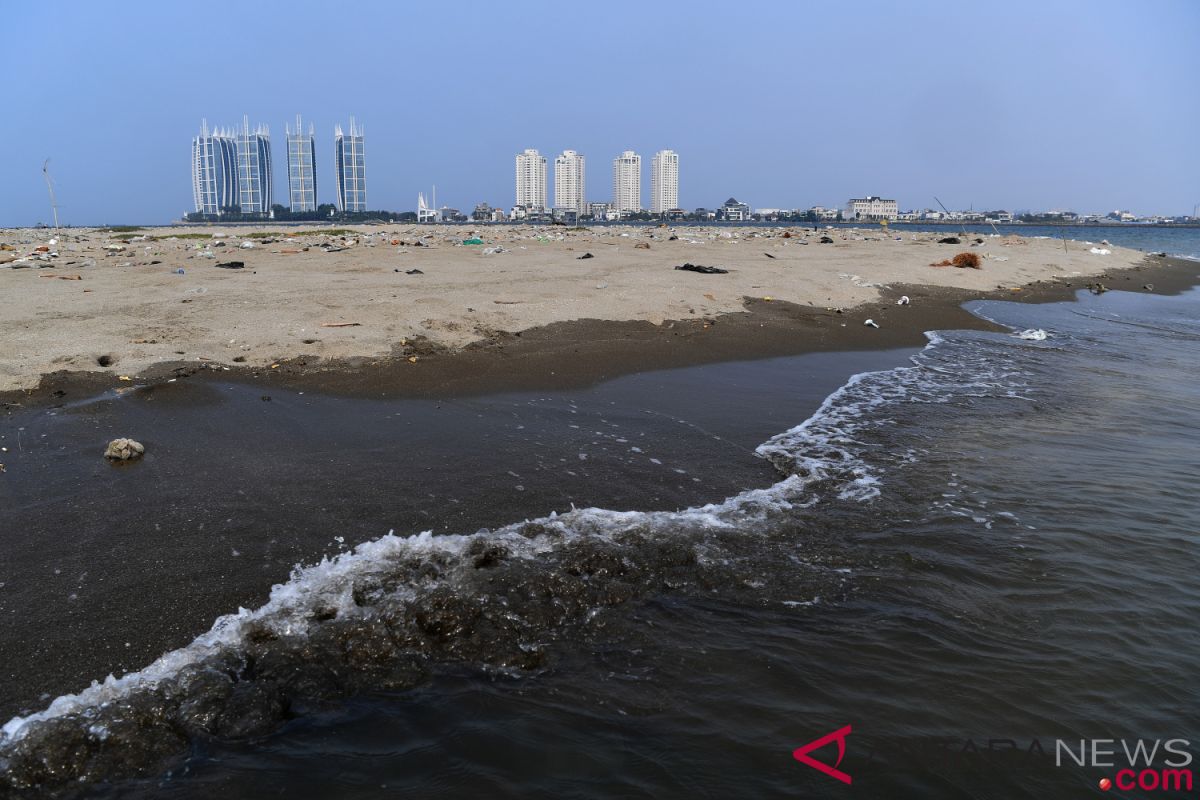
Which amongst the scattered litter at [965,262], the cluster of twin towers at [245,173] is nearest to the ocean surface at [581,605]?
the scattered litter at [965,262]

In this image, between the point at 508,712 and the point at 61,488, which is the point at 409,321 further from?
the point at 508,712

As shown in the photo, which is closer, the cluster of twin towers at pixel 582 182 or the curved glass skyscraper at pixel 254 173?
the curved glass skyscraper at pixel 254 173

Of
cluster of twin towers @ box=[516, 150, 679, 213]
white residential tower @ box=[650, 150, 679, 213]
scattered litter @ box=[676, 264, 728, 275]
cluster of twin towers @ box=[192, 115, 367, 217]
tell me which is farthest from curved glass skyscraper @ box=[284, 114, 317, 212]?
scattered litter @ box=[676, 264, 728, 275]

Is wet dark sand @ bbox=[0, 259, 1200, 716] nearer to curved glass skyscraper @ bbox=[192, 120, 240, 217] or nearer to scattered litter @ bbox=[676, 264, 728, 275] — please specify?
scattered litter @ bbox=[676, 264, 728, 275]

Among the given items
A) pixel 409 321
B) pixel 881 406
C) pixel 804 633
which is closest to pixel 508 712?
pixel 804 633

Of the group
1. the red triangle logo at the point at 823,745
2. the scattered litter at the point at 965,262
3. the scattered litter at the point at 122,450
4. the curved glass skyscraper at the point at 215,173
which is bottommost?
the red triangle logo at the point at 823,745

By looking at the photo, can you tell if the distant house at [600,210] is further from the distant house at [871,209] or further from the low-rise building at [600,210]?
the distant house at [871,209]

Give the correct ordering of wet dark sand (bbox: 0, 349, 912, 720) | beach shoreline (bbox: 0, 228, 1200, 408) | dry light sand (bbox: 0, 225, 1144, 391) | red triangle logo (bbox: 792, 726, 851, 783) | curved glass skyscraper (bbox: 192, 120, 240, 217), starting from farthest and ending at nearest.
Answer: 1. curved glass skyscraper (bbox: 192, 120, 240, 217)
2. dry light sand (bbox: 0, 225, 1144, 391)
3. beach shoreline (bbox: 0, 228, 1200, 408)
4. wet dark sand (bbox: 0, 349, 912, 720)
5. red triangle logo (bbox: 792, 726, 851, 783)
